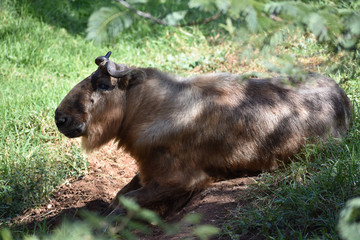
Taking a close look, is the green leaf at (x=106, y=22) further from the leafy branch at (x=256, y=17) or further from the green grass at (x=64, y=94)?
the green grass at (x=64, y=94)

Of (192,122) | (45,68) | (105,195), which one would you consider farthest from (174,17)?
(45,68)

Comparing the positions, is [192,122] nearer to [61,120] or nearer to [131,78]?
[131,78]

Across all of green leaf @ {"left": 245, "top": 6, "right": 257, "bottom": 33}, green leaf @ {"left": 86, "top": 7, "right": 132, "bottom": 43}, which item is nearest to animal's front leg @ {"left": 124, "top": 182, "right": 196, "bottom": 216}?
green leaf @ {"left": 86, "top": 7, "right": 132, "bottom": 43}

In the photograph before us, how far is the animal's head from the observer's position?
4668 mm

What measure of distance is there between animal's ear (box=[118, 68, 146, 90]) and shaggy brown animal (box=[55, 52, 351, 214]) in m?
0.01

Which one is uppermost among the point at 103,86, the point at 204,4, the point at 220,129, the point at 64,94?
the point at 204,4

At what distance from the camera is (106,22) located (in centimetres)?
234

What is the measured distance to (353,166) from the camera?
375 centimetres

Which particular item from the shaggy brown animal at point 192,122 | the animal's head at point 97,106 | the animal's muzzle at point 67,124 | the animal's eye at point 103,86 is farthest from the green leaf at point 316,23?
the animal's muzzle at point 67,124

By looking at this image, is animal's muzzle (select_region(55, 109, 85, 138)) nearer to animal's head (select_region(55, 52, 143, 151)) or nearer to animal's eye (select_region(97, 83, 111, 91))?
animal's head (select_region(55, 52, 143, 151))

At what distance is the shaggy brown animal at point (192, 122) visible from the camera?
14.6 feet

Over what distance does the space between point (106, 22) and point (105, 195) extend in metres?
3.31

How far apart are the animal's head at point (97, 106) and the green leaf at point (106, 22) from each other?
227 centimetres

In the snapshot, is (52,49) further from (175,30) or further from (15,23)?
(175,30)
